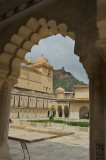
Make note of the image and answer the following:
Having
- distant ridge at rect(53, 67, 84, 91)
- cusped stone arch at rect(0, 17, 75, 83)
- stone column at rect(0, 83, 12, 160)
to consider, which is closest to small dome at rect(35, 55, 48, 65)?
distant ridge at rect(53, 67, 84, 91)

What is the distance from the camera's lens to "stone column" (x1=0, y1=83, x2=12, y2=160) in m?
4.97

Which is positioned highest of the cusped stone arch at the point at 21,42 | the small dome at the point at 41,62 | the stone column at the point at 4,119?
the small dome at the point at 41,62

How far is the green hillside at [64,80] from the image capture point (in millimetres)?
91069

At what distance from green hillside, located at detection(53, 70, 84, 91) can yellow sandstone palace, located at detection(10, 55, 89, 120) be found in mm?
37912

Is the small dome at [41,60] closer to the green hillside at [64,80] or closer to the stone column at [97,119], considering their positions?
the green hillside at [64,80]

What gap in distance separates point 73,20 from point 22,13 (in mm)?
1570

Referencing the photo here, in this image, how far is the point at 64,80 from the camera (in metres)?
94.7

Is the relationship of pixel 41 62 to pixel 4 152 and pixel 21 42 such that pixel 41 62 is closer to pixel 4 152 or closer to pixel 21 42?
pixel 21 42

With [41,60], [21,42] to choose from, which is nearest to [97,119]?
[21,42]

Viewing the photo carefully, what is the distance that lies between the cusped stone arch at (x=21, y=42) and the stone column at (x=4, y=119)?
1.68 feet

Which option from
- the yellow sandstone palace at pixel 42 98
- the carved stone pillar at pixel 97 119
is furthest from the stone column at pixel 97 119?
the yellow sandstone palace at pixel 42 98

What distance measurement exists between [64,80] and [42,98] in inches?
2060

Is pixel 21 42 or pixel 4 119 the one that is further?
pixel 4 119

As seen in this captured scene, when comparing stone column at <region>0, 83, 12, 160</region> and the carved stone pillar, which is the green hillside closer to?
stone column at <region>0, 83, 12, 160</region>
